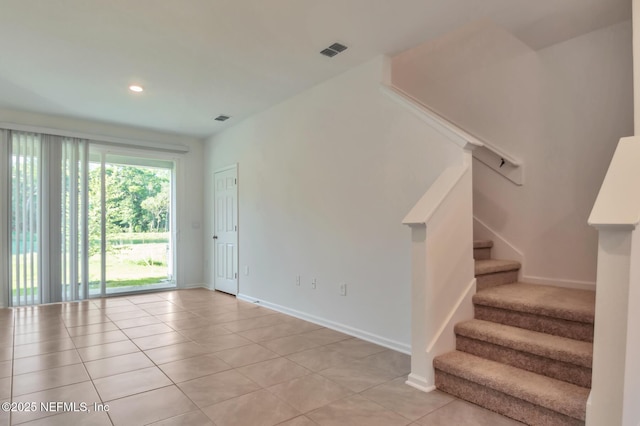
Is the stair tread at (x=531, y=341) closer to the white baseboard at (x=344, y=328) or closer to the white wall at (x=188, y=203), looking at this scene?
the white baseboard at (x=344, y=328)

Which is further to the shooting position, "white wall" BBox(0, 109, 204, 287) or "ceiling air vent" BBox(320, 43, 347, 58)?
"white wall" BBox(0, 109, 204, 287)

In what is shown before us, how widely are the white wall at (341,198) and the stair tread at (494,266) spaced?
0.57 metres

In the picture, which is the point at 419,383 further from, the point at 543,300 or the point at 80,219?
the point at 80,219

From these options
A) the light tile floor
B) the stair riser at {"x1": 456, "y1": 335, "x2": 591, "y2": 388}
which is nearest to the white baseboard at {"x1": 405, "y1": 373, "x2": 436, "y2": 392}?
the light tile floor

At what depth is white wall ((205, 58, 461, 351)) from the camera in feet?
10.5

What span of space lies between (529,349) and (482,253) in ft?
4.60

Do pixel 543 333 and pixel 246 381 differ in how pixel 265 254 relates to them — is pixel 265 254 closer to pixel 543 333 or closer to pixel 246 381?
pixel 246 381

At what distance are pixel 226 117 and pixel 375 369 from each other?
13.3 ft

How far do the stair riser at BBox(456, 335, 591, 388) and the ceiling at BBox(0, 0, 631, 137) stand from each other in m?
2.38

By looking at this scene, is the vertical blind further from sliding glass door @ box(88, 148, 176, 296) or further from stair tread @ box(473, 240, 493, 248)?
stair tread @ box(473, 240, 493, 248)

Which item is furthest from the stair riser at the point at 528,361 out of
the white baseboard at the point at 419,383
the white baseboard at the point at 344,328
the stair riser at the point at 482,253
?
the stair riser at the point at 482,253

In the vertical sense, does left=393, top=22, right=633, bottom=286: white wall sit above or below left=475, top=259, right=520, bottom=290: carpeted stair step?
above

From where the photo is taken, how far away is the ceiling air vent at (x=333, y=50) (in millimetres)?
3166

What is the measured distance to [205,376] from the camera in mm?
2633
